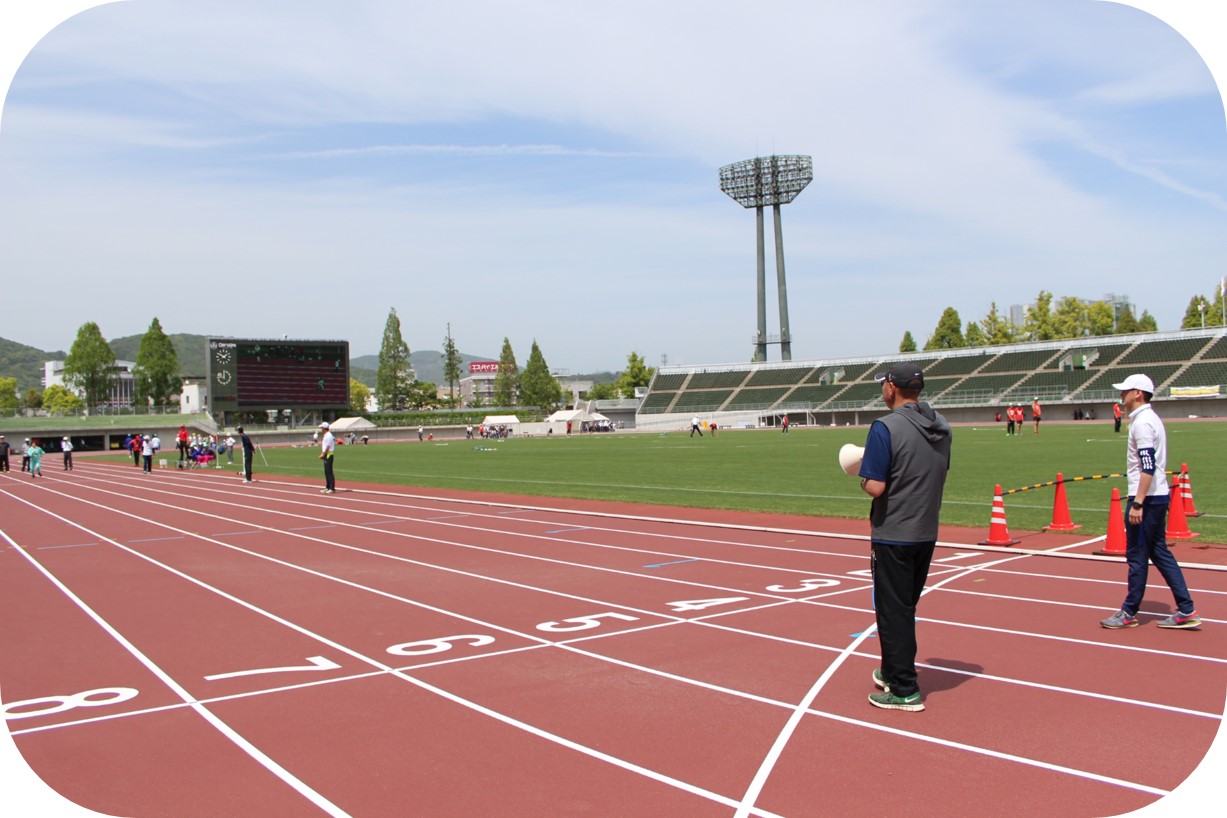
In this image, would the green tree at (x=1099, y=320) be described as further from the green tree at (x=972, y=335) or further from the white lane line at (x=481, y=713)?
the white lane line at (x=481, y=713)

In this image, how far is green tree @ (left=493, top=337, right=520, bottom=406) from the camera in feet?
471

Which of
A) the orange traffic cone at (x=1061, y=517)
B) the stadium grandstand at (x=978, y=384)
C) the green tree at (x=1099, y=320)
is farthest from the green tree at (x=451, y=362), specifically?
the orange traffic cone at (x=1061, y=517)

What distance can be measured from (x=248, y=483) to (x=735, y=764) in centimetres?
2829

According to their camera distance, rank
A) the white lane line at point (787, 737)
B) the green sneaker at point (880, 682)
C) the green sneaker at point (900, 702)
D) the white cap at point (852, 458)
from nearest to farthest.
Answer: the white lane line at point (787, 737), the green sneaker at point (900, 702), the green sneaker at point (880, 682), the white cap at point (852, 458)

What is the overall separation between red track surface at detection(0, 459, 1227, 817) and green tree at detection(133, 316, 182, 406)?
4132 inches

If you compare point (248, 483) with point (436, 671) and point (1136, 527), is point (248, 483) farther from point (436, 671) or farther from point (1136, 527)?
point (1136, 527)

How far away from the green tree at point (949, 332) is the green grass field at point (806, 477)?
78529 millimetres

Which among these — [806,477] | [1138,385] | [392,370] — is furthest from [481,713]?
[392,370]

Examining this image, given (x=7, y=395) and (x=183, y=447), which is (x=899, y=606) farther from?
(x=7, y=395)

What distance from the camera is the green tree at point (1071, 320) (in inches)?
4146

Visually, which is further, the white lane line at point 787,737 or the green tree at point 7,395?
the green tree at point 7,395

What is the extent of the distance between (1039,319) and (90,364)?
11047 centimetres

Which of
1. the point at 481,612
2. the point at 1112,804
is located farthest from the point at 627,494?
the point at 1112,804

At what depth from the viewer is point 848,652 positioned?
7062 mm
